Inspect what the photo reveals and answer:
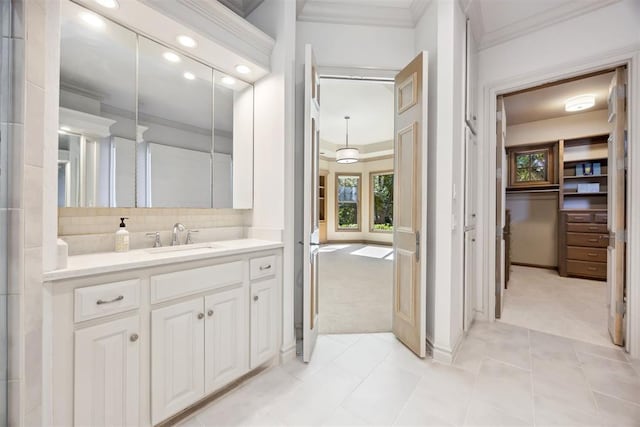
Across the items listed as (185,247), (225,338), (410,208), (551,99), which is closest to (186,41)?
(185,247)

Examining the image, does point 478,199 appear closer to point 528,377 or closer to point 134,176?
point 528,377

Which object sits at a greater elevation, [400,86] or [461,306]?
[400,86]

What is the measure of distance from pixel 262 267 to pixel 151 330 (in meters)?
0.74

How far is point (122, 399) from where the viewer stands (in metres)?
1.25

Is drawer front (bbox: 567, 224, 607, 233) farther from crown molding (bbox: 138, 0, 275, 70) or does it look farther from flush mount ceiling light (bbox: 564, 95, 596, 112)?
crown molding (bbox: 138, 0, 275, 70)

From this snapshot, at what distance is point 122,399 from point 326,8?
3.14 metres

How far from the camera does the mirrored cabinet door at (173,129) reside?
182 centimetres

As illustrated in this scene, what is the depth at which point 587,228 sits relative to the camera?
178 inches

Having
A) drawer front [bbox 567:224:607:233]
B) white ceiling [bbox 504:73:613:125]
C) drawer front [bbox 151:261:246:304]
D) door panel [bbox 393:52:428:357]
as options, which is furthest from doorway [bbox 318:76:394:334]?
drawer front [bbox 567:224:607:233]

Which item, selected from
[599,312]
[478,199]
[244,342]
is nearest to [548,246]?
[599,312]

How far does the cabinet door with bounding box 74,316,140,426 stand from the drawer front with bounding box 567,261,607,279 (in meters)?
6.20

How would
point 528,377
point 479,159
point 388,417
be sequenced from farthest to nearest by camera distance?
point 479,159 < point 528,377 < point 388,417

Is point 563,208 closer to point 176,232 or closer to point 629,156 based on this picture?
point 629,156

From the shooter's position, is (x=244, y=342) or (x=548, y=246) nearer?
(x=244, y=342)
